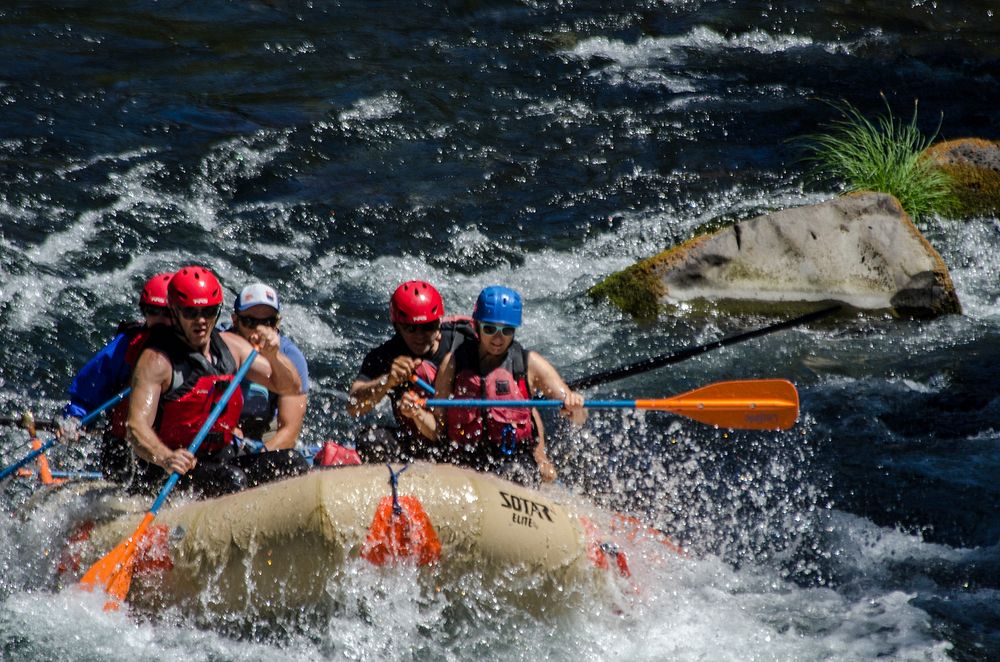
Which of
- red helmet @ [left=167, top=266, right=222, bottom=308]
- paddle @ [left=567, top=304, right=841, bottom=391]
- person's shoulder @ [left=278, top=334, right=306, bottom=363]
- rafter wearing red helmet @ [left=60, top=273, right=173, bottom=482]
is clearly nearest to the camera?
red helmet @ [left=167, top=266, right=222, bottom=308]

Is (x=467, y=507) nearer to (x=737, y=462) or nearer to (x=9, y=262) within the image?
(x=737, y=462)

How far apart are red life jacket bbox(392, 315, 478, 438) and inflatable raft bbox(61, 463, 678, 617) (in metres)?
1.00

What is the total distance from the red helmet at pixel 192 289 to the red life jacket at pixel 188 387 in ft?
0.74

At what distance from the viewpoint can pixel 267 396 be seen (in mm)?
6582

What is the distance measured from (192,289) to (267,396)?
4.38 feet

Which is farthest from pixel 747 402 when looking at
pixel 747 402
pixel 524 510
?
pixel 524 510

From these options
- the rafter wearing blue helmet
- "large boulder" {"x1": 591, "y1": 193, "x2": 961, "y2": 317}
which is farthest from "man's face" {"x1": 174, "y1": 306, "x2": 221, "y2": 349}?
"large boulder" {"x1": 591, "y1": 193, "x2": 961, "y2": 317}

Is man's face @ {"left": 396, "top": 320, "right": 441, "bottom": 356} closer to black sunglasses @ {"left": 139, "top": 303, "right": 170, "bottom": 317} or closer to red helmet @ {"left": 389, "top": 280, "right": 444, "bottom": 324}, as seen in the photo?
red helmet @ {"left": 389, "top": 280, "right": 444, "bottom": 324}

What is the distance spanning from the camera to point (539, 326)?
30.3ft

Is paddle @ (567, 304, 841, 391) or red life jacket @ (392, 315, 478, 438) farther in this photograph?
paddle @ (567, 304, 841, 391)

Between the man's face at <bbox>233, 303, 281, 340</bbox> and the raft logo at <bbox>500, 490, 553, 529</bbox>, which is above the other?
the man's face at <bbox>233, 303, 281, 340</bbox>

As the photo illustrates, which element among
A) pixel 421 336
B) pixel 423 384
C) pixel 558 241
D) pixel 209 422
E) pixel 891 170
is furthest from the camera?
pixel 891 170

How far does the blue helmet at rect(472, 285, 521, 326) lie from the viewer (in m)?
5.80

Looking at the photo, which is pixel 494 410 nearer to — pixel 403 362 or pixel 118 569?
pixel 403 362
